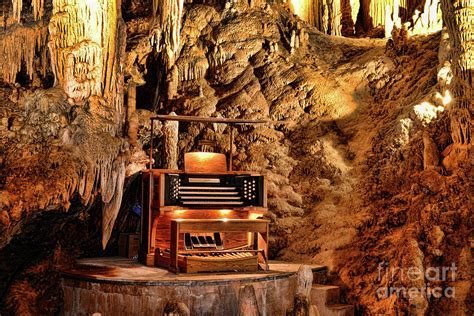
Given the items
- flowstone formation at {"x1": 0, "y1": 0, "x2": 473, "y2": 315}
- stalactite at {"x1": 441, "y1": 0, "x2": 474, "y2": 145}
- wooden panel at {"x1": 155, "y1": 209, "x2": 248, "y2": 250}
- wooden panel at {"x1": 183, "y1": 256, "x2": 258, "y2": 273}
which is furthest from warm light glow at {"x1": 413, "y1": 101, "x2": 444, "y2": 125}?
wooden panel at {"x1": 183, "y1": 256, "x2": 258, "y2": 273}

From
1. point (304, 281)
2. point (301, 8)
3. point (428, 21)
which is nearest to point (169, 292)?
point (304, 281)

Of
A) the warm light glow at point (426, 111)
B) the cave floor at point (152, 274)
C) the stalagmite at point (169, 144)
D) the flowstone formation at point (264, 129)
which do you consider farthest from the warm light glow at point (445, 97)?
the stalagmite at point (169, 144)

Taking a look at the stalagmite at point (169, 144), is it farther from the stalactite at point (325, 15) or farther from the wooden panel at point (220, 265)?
the stalactite at point (325, 15)

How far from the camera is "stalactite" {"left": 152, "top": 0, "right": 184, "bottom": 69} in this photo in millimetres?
17969

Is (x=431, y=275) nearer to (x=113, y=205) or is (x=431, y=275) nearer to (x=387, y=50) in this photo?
(x=113, y=205)

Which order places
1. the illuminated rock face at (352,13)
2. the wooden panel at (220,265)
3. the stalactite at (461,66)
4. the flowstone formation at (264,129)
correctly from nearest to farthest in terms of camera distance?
the wooden panel at (220,265) < the flowstone formation at (264,129) < the stalactite at (461,66) < the illuminated rock face at (352,13)

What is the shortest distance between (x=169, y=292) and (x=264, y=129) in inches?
298

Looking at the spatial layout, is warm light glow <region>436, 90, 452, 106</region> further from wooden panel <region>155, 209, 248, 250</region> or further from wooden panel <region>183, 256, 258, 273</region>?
wooden panel <region>183, 256, 258, 273</region>

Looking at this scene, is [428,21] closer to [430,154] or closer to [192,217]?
[430,154]

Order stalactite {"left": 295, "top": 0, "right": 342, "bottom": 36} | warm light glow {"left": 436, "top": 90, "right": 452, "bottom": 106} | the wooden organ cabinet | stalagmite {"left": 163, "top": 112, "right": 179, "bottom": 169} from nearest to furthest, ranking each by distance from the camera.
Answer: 1. the wooden organ cabinet
2. warm light glow {"left": 436, "top": 90, "right": 452, "bottom": 106}
3. stalagmite {"left": 163, "top": 112, "right": 179, "bottom": 169}
4. stalactite {"left": 295, "top": 0, "right": 342, "bottom": 36}

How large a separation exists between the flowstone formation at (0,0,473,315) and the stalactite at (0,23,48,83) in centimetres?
3

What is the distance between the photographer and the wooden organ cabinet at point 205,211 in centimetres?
1117

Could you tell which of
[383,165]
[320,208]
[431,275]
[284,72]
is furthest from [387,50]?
[431,275]

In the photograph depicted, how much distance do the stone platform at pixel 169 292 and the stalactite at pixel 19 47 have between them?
5320 millimetres
